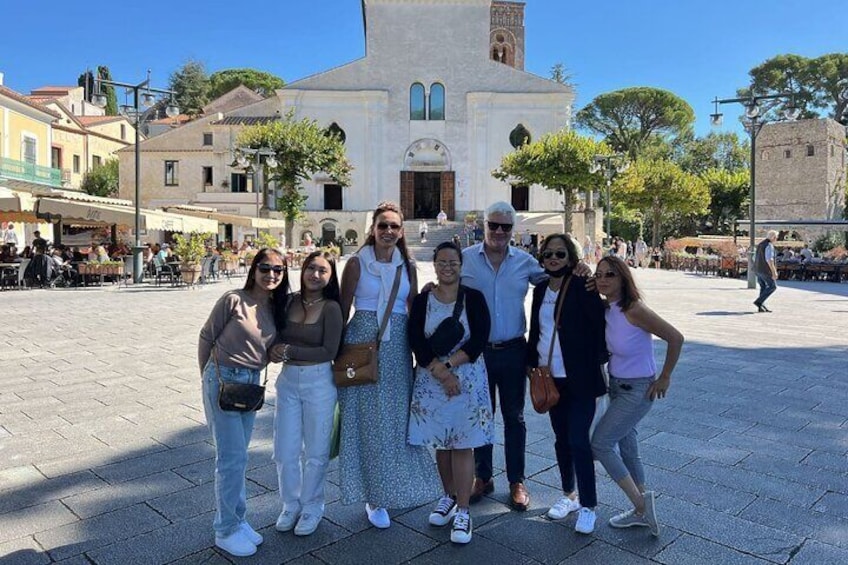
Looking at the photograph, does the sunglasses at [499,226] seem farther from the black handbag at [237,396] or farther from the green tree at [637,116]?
the green tree at [637,116]

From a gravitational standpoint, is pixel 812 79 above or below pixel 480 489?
above

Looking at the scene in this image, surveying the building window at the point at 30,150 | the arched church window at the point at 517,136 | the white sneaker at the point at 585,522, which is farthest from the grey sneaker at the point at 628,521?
the arched church window at the point at 517,136

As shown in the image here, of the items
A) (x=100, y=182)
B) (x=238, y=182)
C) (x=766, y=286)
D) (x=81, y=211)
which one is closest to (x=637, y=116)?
(x=238, y=182)

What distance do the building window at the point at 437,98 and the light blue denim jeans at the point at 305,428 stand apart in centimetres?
4035

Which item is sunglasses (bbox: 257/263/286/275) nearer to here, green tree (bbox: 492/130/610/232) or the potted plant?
the potted plant

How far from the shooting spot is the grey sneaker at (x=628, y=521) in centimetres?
354

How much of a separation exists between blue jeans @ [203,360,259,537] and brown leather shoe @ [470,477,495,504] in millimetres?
1379

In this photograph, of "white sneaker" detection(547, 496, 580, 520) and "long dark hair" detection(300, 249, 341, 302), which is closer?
"long dark hair" detection(300, 249, 341, 302)

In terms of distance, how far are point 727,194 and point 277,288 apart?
171 feet

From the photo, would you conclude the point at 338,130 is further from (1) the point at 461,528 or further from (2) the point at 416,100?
(1) the point at 461,528

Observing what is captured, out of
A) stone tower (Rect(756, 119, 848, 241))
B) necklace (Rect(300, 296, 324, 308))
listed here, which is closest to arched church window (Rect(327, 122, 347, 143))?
stone tower (Rect(756, 119, 848, 241))

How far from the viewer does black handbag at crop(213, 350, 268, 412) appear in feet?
10.3

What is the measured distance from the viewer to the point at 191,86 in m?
72.6

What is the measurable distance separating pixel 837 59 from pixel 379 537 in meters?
74.5
